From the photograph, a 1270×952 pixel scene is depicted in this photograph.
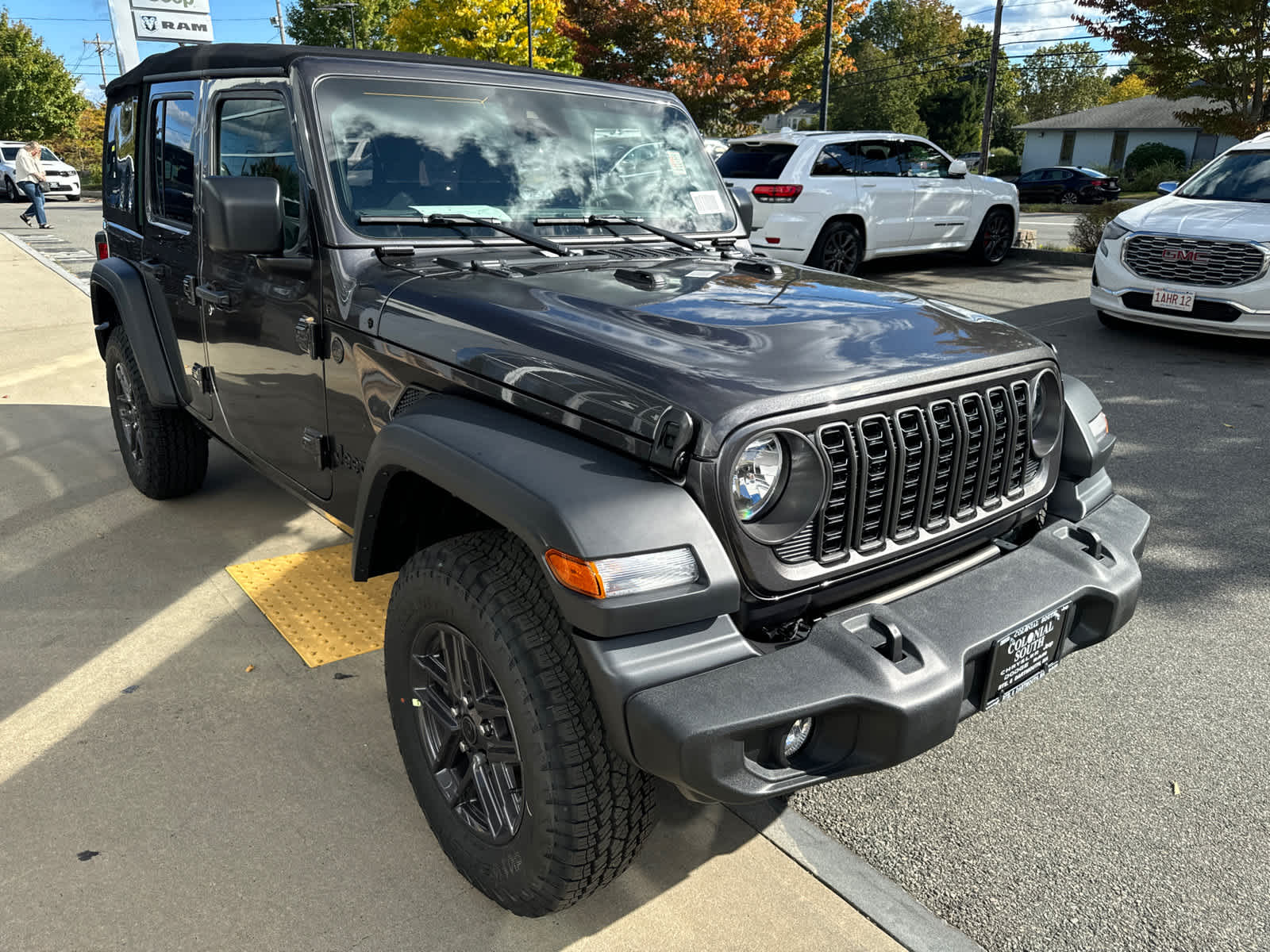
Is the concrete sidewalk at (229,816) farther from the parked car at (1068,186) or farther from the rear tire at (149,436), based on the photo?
the parked car at (1068,186)

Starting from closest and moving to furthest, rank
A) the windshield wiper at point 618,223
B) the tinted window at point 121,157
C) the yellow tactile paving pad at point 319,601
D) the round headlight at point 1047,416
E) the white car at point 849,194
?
the round headlight at point 1047,416 < the windshield wiper at point 618,223 < the yellow tactile paving pad at point 319,601 < the tinted window at point 121,157 < the white car at point 849,194

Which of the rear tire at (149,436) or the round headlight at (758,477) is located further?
the rear tire at (149,436)

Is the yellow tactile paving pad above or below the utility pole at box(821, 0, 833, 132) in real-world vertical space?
below

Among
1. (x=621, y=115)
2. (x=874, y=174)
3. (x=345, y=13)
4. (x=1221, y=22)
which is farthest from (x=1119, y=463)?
(x=345, y=13)

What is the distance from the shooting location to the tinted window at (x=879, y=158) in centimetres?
1051

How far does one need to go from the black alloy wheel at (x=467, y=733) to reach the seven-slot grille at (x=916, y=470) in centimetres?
73

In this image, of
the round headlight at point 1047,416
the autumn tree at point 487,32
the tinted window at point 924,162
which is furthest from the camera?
the autumn tree at point 487,32

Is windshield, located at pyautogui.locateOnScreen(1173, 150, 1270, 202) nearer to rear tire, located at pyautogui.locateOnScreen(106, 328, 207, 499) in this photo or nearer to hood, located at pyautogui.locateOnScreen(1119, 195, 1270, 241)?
hood, located at pyautogui.locateOnScreen(1119, 195, 1270, 241)

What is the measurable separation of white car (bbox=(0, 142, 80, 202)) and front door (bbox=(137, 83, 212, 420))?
29.6 meters

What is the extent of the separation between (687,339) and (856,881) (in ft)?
4.56

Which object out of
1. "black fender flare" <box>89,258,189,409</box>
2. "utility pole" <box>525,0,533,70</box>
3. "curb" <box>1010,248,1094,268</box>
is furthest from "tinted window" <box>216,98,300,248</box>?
"utility pole" <box>525,0,533,70</box>

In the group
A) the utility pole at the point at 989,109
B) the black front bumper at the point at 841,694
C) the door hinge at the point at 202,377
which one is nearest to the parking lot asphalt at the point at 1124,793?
the black front bumper at the point at 841,694

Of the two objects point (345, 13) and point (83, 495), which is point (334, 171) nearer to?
point (83, 495)

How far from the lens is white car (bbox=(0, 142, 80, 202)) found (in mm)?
28578
